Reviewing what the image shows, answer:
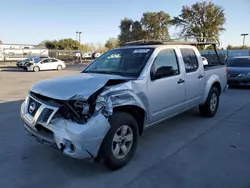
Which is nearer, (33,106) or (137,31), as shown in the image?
(33,106)

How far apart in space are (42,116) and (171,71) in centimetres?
243

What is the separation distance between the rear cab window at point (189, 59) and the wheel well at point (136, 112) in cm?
173

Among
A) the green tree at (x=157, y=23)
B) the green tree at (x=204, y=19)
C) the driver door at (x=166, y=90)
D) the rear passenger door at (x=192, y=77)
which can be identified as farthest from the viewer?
the green tree at (x=157, y=23)

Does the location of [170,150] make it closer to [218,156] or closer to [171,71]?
[218,156]

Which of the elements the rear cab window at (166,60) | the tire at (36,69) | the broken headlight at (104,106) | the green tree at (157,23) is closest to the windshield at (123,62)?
the rear cab window at (166,60)

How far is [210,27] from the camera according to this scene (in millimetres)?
51094

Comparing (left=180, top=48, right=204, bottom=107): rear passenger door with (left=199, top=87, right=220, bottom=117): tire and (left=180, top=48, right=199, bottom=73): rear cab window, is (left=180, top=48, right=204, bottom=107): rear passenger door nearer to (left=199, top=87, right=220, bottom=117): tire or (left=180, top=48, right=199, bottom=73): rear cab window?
(left=180, top=48, right=199, bottom=73): rear cab window

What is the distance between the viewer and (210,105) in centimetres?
601

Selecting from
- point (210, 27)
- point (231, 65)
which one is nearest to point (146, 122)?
point (231, 65)

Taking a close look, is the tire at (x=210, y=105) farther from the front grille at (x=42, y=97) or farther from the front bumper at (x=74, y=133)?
the front grille at (x=42, y=97)

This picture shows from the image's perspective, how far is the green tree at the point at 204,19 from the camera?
5094 centimetres

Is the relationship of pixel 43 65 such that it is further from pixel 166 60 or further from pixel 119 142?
pixel 119 142

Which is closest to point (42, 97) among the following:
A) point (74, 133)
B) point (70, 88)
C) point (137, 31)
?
point (70, 88)

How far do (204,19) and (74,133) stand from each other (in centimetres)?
5483
